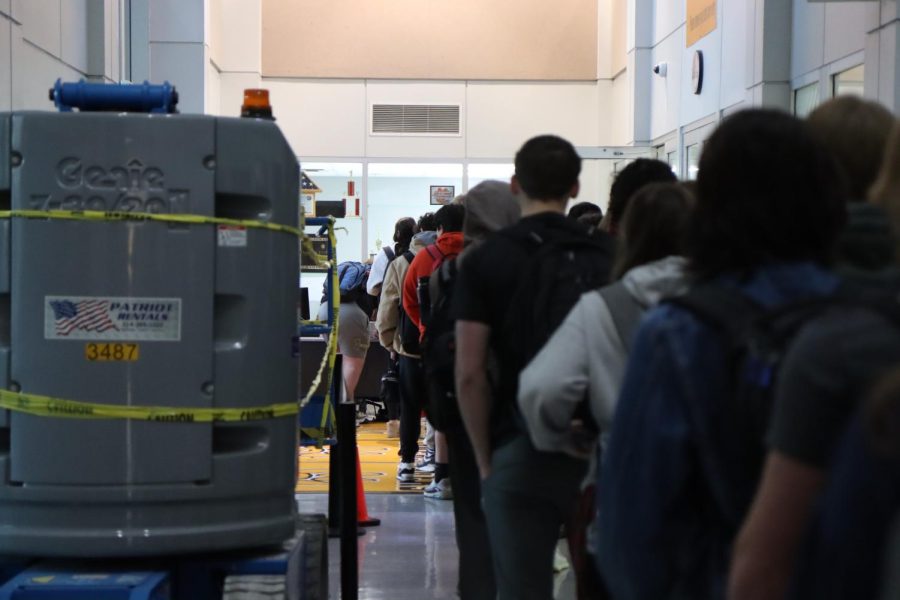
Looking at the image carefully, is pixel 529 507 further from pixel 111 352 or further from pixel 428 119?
pixel 428 119

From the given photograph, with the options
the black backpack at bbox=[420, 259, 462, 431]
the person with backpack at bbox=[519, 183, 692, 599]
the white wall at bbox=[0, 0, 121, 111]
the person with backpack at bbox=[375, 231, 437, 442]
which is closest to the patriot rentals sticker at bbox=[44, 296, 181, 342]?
the black backpack at bbox=[420, 259, 462, 431]

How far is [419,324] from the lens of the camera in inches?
289

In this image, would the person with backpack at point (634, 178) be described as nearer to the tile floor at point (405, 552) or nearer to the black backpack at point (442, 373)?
the black backpack at point (442, 373)

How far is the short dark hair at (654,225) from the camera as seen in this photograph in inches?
113

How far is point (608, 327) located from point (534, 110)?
643 inches

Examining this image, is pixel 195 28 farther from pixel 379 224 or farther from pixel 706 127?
pixel 706 127

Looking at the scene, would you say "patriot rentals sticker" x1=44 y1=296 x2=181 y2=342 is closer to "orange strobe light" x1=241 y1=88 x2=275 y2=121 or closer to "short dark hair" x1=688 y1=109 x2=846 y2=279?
"orange strobe light" x1=241 y1=88 x2=275 y2=121

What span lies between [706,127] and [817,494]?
41.6 feet

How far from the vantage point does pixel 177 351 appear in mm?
3730

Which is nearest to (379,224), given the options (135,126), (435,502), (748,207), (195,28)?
(195,28)

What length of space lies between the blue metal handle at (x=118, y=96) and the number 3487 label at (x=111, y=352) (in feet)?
2.52

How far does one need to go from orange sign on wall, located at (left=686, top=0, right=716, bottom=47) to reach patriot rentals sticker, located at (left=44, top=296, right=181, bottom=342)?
34.7 feet

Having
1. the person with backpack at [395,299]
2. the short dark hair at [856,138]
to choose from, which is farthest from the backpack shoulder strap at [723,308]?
the person with backpack at [395,299]

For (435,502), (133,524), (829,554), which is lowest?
(435,502)
